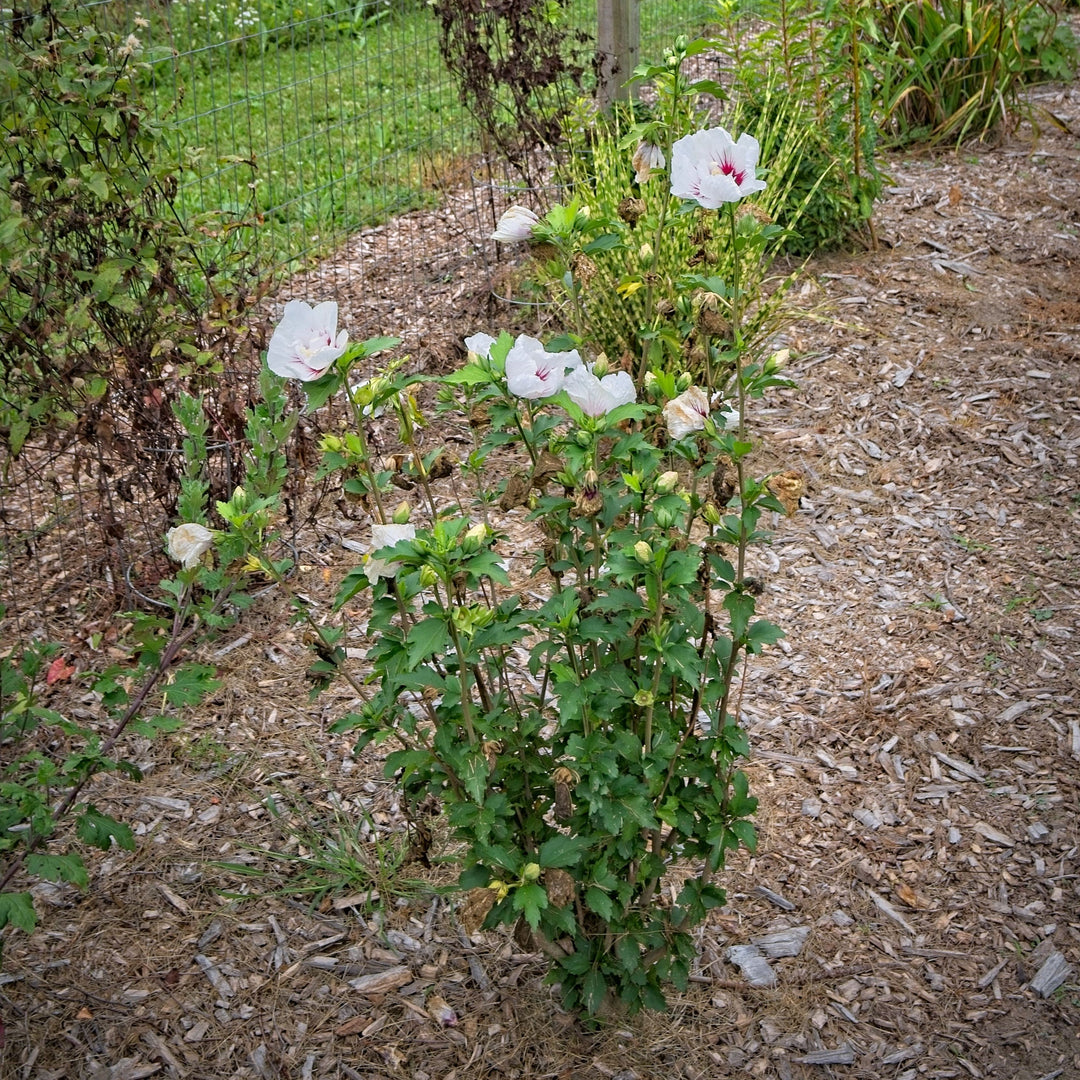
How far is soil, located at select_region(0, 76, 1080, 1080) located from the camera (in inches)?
81.3

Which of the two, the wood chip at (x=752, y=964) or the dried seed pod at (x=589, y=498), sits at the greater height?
the dried seed pod at (x=589, y=498)

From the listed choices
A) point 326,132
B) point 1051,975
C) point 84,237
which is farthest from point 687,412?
point 326,132

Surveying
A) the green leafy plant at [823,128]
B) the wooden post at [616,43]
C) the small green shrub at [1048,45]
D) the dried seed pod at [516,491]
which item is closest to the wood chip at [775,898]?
the dried seed pod at [516,491]

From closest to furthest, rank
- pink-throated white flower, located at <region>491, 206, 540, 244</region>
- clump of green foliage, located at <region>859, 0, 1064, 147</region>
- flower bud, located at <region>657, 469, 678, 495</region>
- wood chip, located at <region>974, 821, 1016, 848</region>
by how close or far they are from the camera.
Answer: flower bud, located at <region>657, 469, 678, 495</region> → pink-throated white flower, located at <region>491, 206, 540, 244</region> → wood chip, located at <region>974, 821, 1016, 848</region> → clump of green foliage, located at <region>859, 0, 1064, 147</region>

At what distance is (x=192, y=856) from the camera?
2414 millimetres

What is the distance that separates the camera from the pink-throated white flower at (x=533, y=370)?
1506mm

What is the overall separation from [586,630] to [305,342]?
22.4 inches

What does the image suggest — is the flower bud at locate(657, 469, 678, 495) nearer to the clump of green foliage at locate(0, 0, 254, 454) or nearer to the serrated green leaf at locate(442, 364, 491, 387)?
the serrated green leaf at locate(442, 364, 491, 387)

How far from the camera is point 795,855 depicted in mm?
2438

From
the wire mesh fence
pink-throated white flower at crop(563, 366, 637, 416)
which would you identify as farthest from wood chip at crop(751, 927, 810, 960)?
the wire mesh fence

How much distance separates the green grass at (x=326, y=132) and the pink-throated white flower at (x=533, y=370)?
3.06m

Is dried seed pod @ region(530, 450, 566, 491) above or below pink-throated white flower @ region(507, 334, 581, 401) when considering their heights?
below

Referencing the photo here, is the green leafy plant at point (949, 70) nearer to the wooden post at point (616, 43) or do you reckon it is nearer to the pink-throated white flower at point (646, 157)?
the wooden post at point (616, 43)

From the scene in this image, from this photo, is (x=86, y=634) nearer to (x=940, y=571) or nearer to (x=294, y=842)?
(x=294, y=842)
